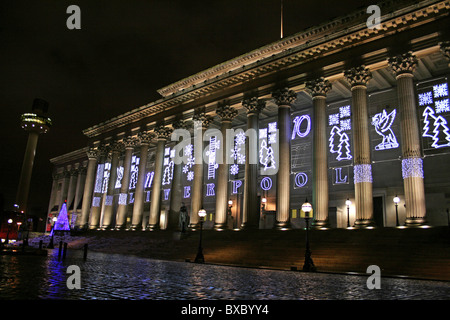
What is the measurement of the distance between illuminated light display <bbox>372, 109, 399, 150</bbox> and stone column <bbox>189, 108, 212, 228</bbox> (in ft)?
56.1

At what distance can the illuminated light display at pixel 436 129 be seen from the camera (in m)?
28.0

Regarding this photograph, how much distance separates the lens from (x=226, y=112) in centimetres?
3631

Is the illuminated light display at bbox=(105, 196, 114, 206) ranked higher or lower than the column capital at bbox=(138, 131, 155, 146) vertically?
lower

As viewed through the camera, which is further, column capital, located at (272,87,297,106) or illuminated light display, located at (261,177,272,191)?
illuminated light display, located at (261,177,272,191)

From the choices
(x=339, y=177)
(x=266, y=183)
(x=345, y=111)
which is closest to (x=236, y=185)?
(x=266, y=183)

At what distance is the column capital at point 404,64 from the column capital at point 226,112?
1586 cm

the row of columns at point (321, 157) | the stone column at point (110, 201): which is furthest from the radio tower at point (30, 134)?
the row of columns at point (321, 157)

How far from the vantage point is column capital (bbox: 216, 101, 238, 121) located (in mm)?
36250

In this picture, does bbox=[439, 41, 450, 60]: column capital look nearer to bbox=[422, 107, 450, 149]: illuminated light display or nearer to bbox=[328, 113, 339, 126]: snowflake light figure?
bbox=[422, 107, 450, 149]: illuminated light display

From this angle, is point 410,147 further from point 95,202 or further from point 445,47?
point 95,202

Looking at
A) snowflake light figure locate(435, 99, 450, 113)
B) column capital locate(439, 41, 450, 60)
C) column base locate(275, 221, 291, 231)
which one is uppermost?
column capital locate(439, 41, 450, 60)

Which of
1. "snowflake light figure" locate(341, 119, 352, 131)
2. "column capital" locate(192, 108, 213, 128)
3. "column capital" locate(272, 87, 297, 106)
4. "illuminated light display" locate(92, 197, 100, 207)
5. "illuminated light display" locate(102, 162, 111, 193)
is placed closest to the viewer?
"column capital" locate(272, 87, 297, 106)

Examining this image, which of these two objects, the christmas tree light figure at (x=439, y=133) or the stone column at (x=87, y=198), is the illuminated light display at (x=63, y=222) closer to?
the stone column at (x=87, y=198)

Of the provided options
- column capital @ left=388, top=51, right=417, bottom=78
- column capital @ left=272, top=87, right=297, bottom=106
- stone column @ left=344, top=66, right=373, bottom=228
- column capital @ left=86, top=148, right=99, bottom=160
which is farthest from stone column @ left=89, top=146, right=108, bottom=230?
column capital @ left=388, top=51, right=417, bottom=78
